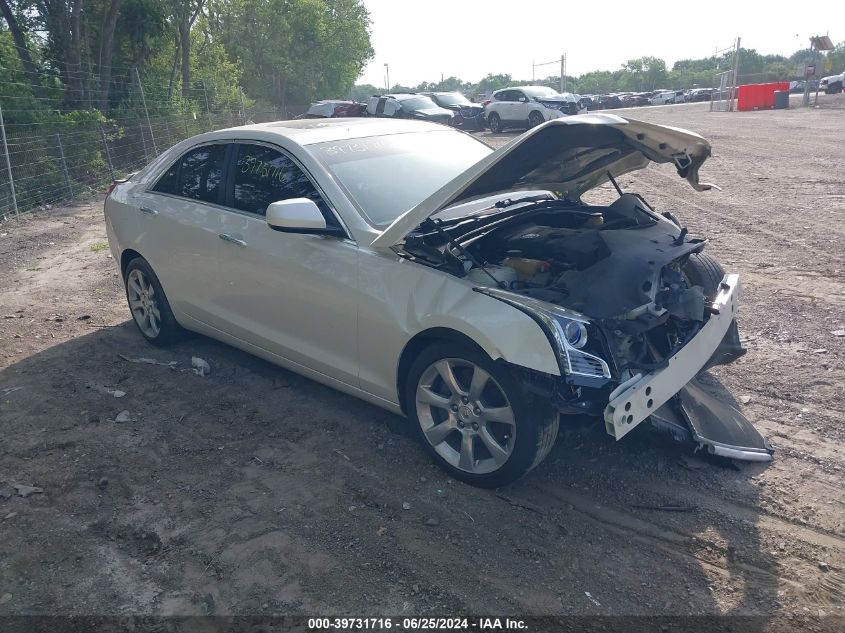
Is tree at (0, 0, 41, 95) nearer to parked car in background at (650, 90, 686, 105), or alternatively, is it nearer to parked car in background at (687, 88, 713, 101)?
parked car in background at (650, 90, 686, 105)

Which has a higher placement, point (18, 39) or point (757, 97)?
point (18, 39)

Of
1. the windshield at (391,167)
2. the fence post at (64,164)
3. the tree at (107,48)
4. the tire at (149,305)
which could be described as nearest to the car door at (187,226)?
the tire at (149,305)

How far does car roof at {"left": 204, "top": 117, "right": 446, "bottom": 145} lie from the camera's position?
4.91m

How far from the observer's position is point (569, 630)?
2.87m

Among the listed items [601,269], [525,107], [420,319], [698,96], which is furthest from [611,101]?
[420,319]

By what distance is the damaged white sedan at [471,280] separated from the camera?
3539 millimetres

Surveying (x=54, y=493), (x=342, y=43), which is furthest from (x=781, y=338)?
(x=342, y=43)

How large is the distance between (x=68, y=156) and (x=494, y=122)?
17.4 metres

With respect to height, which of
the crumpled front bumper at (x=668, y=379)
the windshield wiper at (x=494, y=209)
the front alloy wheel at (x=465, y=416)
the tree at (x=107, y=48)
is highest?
the tree at (x=107, y=48)

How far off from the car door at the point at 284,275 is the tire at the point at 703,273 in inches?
86.4

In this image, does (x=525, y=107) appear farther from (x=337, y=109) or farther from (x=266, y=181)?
(x=266, y=181)

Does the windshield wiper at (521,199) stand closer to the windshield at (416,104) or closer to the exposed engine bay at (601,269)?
the exposed engine bay at (601,269)

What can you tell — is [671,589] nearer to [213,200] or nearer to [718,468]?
[718,468]

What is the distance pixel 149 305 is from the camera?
6.05 metres
